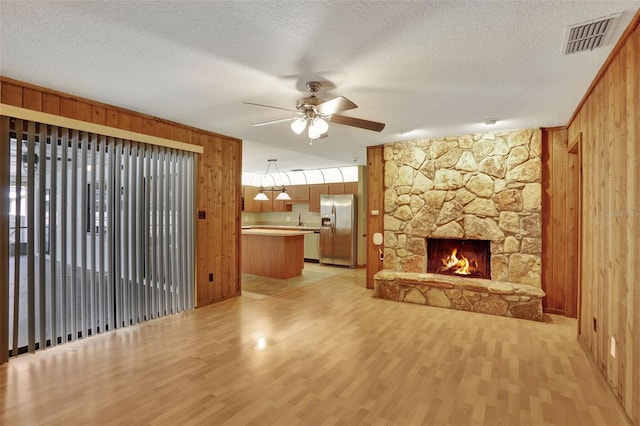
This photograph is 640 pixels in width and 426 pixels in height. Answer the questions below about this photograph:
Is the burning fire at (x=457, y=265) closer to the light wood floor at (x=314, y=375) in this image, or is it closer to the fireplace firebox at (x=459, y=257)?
the fireplace firebox at (x=459, y=257)

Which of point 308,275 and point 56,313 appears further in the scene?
point 308,275

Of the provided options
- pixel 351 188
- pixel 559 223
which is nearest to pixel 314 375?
pixel 559 223

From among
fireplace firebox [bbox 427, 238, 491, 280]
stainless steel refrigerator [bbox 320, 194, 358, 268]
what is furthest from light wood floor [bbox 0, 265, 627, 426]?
stainless steel refrigerator [bbox 320, 194, 358, 268]

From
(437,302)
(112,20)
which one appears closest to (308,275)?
(437,302)

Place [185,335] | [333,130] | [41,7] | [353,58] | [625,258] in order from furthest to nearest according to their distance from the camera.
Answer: [333,130]
[185,335]
[353,58]
[625,258]
[41,7]

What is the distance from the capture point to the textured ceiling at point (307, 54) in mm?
1899

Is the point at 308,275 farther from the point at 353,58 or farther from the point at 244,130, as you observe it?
the point at 353,58

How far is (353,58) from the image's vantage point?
96.4 inches

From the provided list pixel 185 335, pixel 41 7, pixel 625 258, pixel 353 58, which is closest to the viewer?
pixel 41 7

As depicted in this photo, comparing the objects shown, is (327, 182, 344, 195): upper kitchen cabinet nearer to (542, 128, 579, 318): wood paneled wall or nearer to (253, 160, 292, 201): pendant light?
(253, 160, 292, 201): pendant light

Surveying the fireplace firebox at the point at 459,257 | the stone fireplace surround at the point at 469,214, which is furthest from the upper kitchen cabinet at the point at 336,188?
the fireplace firebox at the point at 459,257

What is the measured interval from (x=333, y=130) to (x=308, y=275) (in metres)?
3.53

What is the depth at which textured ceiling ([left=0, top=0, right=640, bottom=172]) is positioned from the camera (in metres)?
1.90

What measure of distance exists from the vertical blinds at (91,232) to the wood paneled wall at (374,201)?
3.05 meters
